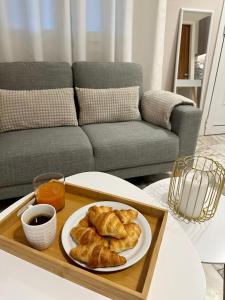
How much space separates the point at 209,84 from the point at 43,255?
2.63m

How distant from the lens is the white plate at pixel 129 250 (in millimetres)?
603

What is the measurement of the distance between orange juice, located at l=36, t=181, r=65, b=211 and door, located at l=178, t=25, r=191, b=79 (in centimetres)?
215

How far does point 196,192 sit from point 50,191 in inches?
21.2

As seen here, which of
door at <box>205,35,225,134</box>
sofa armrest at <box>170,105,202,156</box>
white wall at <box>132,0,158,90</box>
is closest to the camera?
sofa armrest at <box>170,105,202,156</box>

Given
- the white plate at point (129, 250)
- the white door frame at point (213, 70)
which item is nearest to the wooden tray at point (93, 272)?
the white plate at point (129, 250)

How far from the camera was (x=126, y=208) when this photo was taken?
79 centimetres

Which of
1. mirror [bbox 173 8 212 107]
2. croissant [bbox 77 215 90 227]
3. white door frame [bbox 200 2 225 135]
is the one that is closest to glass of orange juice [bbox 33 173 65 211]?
croissant [bbox 77 215 90 227]

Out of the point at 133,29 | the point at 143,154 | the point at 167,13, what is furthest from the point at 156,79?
the point at 143,154

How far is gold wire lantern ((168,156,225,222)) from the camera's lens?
856 mm

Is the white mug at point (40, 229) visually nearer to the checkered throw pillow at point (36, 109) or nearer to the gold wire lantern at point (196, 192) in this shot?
the gold wire lantern at point (196, 192)

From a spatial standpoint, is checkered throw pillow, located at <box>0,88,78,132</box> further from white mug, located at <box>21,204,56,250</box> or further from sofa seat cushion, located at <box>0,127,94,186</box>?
white mug, located at <box>21,204,56,250</box>

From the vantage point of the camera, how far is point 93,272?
0.58 m

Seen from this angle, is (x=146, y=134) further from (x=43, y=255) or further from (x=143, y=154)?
(x=43, y=255)

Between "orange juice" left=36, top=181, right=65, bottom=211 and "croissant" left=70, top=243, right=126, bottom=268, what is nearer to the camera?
"croissant" left=70, top=243, right=126, bottom=268
